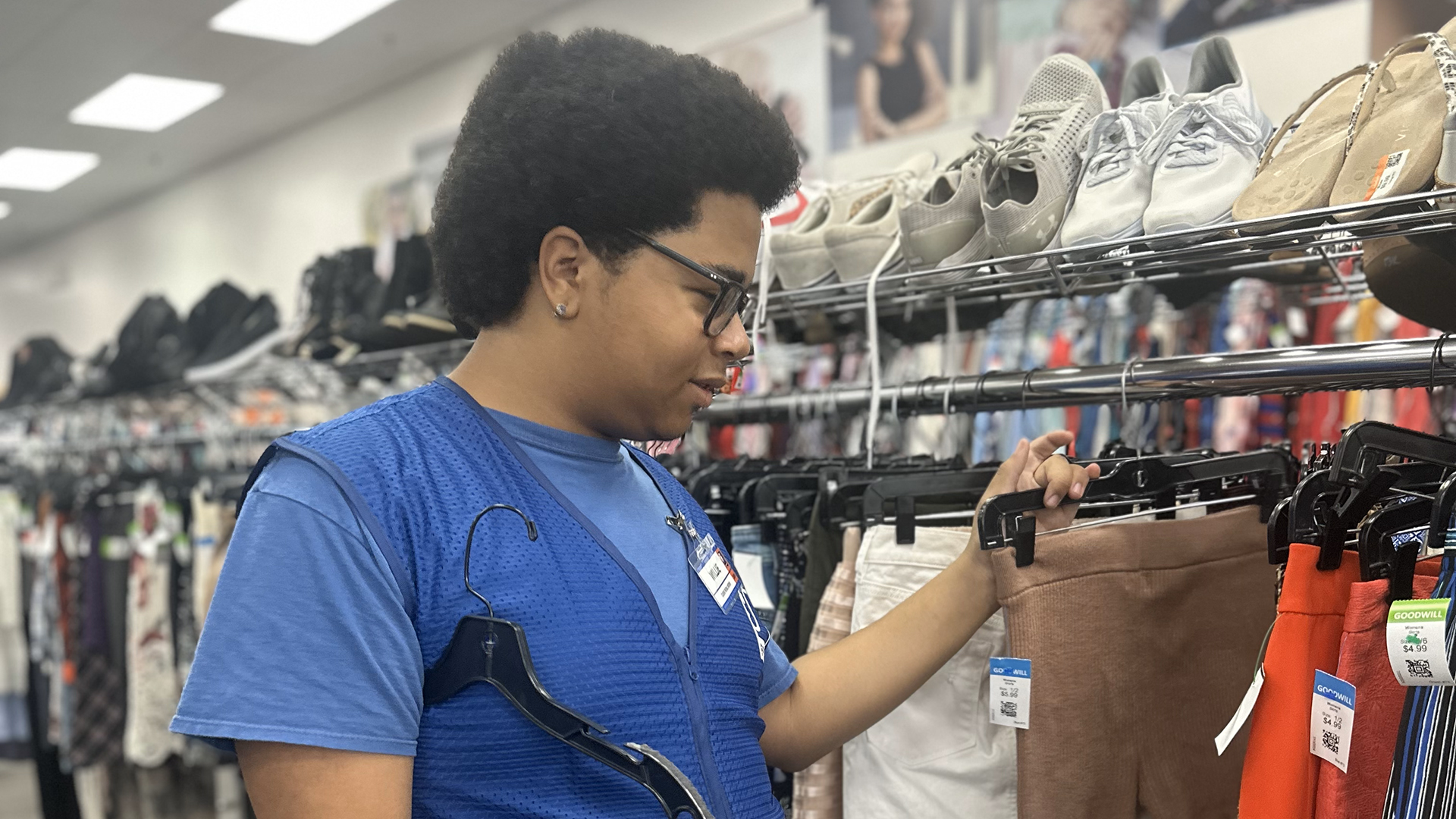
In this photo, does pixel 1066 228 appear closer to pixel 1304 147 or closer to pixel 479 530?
pixel 1304 147

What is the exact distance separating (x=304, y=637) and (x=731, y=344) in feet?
1.50

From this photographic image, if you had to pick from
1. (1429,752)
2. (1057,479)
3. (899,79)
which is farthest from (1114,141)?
(899,79)

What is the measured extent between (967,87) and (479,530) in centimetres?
404

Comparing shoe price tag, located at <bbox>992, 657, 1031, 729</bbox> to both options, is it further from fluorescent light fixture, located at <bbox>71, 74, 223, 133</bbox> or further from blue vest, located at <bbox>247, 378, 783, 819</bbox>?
fluorescent light fixture, located at <bbox>71, 74, 223, 133</bbox>

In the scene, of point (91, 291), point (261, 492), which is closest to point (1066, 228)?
point (261, 492)

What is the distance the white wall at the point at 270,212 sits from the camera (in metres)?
5.83

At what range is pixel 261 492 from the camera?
88cm

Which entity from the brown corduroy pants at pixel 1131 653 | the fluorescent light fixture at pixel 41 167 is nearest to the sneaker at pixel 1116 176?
the brown corduroy pants at pixel 1131 653

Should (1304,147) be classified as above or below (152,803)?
above

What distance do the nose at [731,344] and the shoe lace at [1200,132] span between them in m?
0.64

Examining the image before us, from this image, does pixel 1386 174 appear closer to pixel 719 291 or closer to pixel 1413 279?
pixel 1413 279

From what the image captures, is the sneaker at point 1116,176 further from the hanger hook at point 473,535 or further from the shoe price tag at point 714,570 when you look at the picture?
the hanger hook at point 473,535

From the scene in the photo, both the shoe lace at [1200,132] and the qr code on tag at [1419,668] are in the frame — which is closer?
the qr code on tag at [1419,668]

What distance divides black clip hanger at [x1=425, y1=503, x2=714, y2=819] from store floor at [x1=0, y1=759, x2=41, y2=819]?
5.03m
